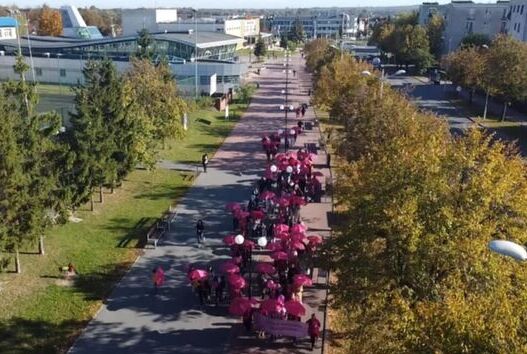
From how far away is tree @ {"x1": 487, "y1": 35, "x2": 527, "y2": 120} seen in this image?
47.5 metres

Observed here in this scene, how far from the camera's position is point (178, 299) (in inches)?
→ 728

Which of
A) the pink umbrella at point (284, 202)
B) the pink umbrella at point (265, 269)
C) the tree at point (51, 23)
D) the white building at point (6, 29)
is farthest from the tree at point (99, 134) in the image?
the tree at point (51, 23)

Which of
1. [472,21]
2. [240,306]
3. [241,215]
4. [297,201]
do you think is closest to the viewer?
[240,306]

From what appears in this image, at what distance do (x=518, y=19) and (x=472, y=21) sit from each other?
18.6m

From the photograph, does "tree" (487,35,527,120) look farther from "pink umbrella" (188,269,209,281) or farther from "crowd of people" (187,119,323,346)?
"pink umbrella" (188,269,209,281)

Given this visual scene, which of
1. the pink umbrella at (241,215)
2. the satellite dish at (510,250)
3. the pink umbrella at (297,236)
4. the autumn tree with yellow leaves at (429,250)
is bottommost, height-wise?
the pink umbrella at (241,215)

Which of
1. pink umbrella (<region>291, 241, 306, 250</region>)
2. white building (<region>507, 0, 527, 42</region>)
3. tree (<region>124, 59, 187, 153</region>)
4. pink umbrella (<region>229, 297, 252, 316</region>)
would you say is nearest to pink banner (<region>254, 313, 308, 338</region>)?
pink umbrella (<region>229, 297, 252, 316</region>)

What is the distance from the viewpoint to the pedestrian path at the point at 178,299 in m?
16.0

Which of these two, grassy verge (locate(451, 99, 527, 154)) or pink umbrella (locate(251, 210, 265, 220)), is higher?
grassy verge (locate(451, 99, 527, 154))

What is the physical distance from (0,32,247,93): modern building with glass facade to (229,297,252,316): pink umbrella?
1748 inches

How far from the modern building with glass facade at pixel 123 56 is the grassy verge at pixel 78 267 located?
32365 millimetres

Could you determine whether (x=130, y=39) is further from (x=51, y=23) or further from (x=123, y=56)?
(x=51, y=23)

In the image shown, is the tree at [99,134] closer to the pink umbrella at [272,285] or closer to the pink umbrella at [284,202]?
the pink umbrella at [284,202]

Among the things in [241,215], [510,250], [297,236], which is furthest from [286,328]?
[510,250]
